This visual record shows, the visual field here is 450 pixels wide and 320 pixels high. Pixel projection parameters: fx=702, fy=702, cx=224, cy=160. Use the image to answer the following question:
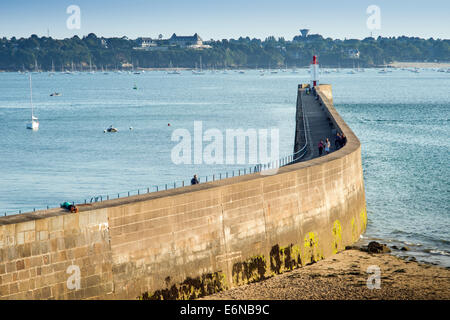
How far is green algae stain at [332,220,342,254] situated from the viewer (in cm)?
2650

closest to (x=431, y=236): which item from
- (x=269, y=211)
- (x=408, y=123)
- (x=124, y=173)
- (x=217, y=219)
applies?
(x=269, y=211)

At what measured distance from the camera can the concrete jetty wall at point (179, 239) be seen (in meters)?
16.5

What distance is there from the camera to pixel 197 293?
20.1 metres

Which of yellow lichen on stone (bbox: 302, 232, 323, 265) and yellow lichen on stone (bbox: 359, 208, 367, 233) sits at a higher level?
yellow lichen on stone (bbox: 302, 232, 323, 265)

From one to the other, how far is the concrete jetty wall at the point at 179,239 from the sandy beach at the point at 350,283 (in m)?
0.44

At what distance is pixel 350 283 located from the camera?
22578 millimetres

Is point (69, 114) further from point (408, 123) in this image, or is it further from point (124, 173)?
point (124, 173)

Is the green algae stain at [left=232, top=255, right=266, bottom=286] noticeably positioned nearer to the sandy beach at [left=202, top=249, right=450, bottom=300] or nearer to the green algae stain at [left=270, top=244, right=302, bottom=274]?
the sandy beach at [left=202, top=249, right=450, bottom=300]

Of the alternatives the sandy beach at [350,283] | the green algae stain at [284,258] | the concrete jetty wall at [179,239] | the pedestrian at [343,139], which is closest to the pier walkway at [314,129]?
the pedestrian at [343,139]

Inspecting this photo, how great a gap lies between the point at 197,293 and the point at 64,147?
51430 mm

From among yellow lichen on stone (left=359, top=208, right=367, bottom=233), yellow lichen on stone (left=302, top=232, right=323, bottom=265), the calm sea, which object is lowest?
the calm sea

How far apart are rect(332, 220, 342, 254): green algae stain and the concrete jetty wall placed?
0.13ft

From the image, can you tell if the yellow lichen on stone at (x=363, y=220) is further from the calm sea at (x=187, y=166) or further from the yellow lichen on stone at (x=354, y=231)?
the yellow lichen on stone at (x=354, y=231)

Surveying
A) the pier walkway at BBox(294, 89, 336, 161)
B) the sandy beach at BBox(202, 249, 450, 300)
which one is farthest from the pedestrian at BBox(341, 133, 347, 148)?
the sandy beach at BBox(202, 249, 450, 300)
